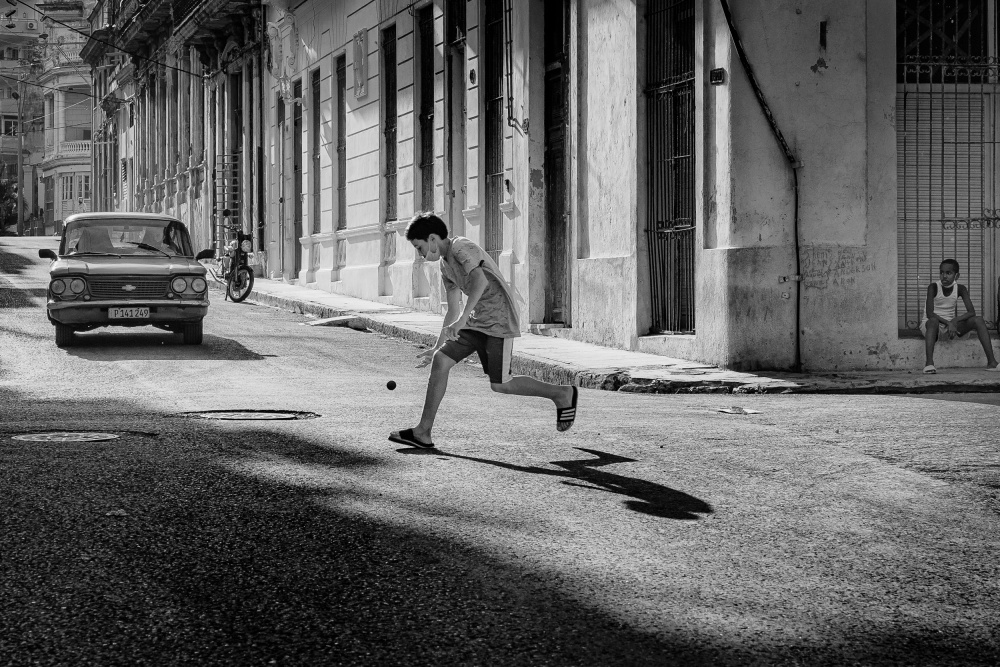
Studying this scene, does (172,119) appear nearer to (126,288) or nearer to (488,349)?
(126,288)

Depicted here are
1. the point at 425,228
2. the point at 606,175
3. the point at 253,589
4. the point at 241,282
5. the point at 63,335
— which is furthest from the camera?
the point at 241,282

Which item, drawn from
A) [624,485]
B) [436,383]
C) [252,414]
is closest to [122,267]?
[252,414]

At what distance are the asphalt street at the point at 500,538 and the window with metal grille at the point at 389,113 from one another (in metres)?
14.8

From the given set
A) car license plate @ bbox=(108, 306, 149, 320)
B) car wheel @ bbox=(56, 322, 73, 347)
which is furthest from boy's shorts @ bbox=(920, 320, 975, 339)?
car wheel @ bbox=(56, 322, 73, 347)

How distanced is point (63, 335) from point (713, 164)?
25.2 ft

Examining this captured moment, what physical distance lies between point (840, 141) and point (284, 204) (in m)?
20.5

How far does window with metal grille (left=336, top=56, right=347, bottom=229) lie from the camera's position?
27.3 meters

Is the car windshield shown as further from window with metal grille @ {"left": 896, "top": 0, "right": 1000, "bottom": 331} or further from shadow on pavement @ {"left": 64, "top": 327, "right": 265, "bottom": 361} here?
window with metal grille @ {"left": 896, "top": 0, "right": 1000, "bottom": 331}

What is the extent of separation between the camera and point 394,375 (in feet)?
43.3

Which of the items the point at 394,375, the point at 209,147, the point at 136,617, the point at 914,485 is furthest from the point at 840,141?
the point at 209,147

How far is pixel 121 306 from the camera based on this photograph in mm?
15148

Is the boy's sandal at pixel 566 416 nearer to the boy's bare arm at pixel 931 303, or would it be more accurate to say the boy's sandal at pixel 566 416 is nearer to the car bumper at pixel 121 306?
the boy's bare arm at pixel 931 303

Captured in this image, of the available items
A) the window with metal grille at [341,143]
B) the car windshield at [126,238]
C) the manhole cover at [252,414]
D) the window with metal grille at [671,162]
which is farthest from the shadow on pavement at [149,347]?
the window with metal grille at [341,143]

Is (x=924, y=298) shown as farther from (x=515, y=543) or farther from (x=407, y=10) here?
(x=407, y=10)
